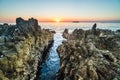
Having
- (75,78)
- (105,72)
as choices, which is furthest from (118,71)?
(75,78)

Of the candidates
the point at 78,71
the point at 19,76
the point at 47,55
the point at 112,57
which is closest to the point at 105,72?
the point at 78,71

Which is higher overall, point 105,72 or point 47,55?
point 105,72

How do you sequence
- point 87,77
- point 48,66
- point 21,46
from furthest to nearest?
point 48,66, point 21,46, point 87,77

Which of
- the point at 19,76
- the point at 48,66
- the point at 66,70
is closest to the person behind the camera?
the point at 19,76

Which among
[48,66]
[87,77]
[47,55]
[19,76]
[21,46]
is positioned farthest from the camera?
[47,55]

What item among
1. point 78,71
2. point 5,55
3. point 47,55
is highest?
point 5,55

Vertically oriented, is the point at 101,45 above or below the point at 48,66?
above

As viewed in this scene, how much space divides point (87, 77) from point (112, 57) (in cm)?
1421

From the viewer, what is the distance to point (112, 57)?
2128 inches

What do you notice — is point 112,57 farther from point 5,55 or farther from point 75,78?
point 5,55

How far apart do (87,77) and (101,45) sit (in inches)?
1192

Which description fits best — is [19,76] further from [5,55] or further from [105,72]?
[105,72]

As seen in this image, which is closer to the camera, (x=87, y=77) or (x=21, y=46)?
(x=87, y=77)

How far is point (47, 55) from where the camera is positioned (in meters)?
88.8
